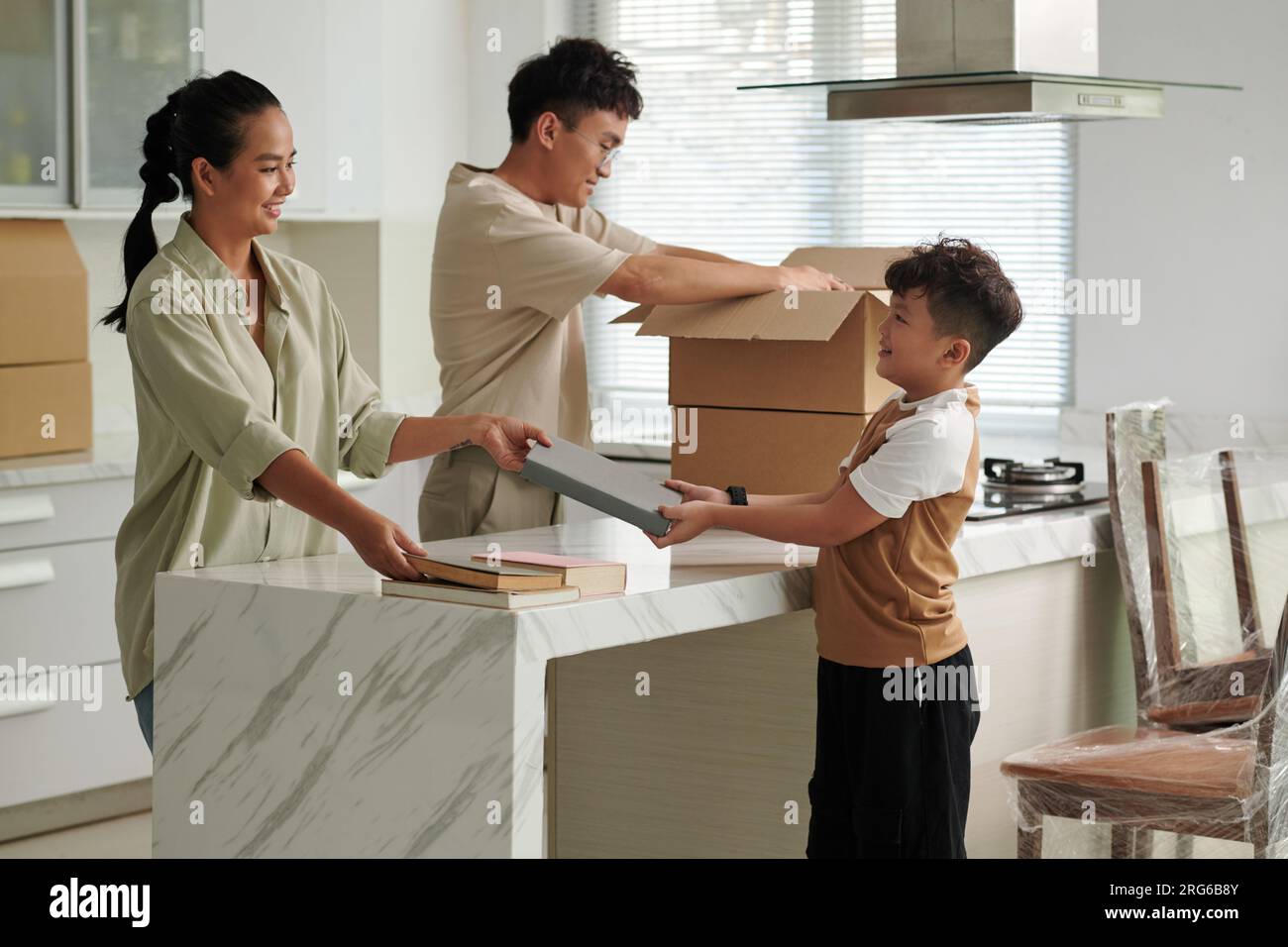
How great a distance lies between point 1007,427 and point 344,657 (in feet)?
9.40

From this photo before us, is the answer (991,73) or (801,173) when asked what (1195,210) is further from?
(991,73)

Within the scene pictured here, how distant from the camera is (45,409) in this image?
382 cm

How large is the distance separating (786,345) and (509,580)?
90 centimetres

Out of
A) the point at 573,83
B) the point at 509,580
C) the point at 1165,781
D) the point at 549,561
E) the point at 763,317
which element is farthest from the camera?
the point at 573,83

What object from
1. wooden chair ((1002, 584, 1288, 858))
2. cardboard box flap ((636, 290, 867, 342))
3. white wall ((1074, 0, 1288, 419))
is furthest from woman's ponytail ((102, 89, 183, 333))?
white wall ((1074, 0, 1288, 419))

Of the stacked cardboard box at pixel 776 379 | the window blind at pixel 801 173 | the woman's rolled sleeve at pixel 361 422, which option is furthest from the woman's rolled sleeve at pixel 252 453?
the window blind at pixel 801 173

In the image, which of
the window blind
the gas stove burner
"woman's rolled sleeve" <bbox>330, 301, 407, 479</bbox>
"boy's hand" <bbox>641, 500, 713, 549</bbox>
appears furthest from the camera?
the window blind

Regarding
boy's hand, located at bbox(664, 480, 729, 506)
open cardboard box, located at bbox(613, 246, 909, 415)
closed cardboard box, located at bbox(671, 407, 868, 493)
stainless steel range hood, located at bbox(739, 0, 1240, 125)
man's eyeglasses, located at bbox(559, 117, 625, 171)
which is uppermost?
stainless steel range hood, located at bbox(739, 0, 1240, 125)

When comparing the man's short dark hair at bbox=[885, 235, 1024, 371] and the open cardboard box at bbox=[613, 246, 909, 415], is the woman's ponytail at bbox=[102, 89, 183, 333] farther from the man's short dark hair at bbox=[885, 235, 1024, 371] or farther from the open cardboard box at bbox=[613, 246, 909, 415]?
the man's short dark hair at bbox=[885, 235, 1024, 371]

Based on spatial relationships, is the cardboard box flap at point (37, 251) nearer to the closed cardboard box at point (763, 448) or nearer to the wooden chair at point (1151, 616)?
the closed cardboard box at point (763, 448)

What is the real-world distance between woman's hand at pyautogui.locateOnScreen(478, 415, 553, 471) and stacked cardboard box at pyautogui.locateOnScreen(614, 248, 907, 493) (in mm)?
402

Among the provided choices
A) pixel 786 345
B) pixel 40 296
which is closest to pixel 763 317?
pixel 786 345

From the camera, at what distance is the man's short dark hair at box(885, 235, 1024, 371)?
2234 mm
